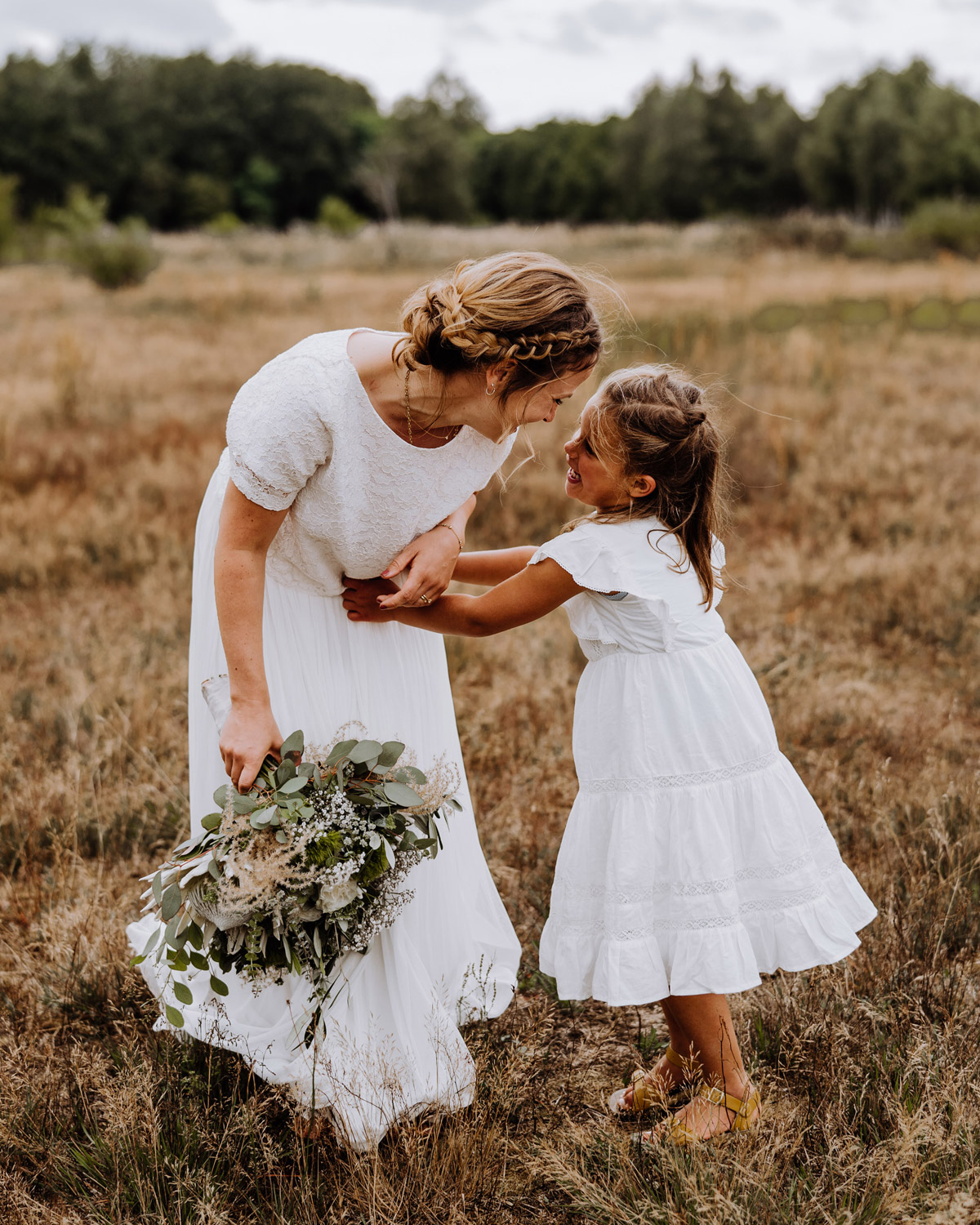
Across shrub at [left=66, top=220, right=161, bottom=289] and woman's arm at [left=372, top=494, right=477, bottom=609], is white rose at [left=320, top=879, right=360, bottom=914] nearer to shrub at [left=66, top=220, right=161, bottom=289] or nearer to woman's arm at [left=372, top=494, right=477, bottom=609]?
woman's arm at [left=372, top=494, right=477, bottom=609]

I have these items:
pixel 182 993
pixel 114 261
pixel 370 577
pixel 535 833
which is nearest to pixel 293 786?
pixel 182 993

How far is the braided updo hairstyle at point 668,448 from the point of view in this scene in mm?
2023

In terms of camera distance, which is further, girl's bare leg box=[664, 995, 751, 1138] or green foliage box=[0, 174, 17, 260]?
green foliage box=[0, 174, 17, 260]

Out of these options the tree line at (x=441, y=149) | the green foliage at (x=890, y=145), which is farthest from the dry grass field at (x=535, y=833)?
the tree line at (x=441, y=149)

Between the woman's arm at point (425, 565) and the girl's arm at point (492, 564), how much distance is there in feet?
0.65

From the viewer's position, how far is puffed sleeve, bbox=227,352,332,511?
1808mm

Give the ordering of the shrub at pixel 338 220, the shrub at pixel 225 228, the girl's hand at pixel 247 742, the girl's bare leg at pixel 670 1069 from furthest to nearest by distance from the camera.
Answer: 1. the shrub at pixel 338 220
2. the shrub at pixel 225 228
3. the girl's bare leg at pixel 670 1069
4. the girl's hand at pixel 247 742

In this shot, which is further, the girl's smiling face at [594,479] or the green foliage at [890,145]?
the green foliage at [890,145]

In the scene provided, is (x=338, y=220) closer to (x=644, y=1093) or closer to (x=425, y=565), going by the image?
(x=425, y=565)

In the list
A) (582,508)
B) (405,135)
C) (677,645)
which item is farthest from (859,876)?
(405,135)

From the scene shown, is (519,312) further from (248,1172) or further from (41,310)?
(41,310)

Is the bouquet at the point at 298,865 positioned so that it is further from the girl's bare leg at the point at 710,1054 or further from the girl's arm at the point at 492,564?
the girl's bare leg at the point at 710,1054

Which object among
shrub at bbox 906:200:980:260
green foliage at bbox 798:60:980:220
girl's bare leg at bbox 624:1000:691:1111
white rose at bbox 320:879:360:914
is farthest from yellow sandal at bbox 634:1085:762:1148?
green foliage at bbox 798:60:980:220

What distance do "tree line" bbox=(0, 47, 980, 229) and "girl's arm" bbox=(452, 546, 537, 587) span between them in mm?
46555
